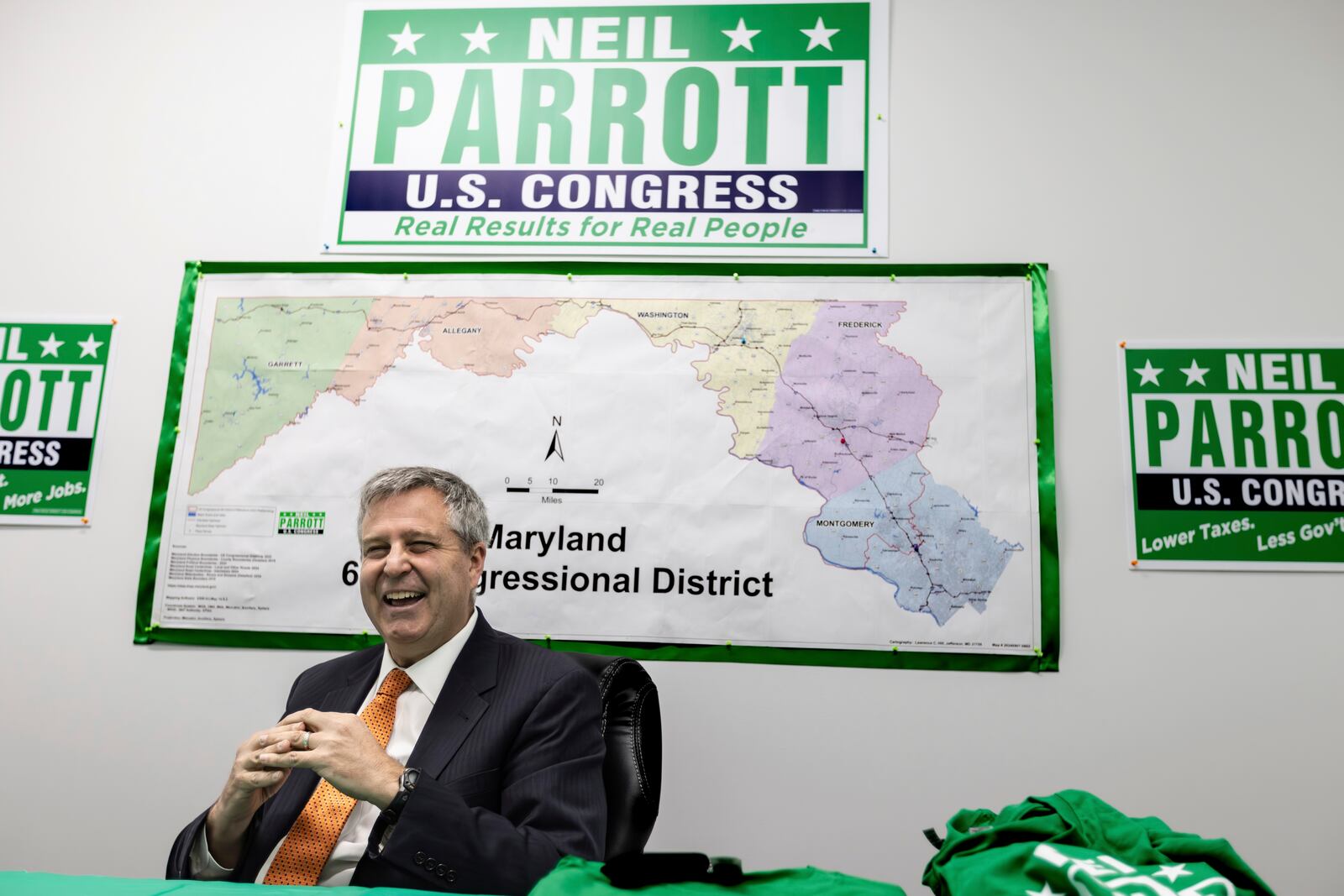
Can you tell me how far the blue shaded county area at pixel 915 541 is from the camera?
211cm

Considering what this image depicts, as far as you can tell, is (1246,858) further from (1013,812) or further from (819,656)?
(1013,812)

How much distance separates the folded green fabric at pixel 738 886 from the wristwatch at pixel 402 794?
0.40 metres

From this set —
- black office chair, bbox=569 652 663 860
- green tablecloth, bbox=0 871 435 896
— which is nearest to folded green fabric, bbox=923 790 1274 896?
black office chair, bbox=569 652 663 860

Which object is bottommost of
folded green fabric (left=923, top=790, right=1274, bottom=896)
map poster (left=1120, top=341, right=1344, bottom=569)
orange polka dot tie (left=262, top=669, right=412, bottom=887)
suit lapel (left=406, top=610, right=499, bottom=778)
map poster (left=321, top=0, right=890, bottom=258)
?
orange polka dot tie (left=262, top=669, right=412, bottom=887)

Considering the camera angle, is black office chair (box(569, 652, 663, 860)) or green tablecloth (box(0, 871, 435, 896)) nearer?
green tablecloth (box(0, 871, 435, 896))

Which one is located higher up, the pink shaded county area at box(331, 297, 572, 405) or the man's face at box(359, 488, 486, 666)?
the pink shaded county area at box(331, 297, 572, 405)

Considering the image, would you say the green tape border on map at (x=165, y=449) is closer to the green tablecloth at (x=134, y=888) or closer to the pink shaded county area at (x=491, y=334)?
the pink shaded county area at (x=491, y=334)

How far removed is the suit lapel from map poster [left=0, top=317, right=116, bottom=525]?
133 cm

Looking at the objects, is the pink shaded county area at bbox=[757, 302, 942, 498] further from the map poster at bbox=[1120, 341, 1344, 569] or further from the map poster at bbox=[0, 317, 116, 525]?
the map poster at bbox=[0, 317, 116, 525]

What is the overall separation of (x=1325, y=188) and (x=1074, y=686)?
1384 millimetres

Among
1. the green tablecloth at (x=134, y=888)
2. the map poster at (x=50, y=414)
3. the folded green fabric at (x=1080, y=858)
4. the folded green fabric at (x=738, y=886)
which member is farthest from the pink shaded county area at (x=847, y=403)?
the map poster at (x=50, y=414)

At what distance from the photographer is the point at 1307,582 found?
2078 mm

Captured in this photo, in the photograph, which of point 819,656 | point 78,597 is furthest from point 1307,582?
point 78,597

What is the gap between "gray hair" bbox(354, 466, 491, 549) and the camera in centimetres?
173
